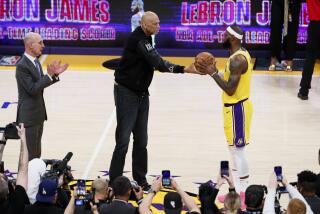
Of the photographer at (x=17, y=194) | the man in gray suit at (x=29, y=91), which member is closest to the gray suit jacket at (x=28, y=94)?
the man in gray suit at (x=29, y=91)

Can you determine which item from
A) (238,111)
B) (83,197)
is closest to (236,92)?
(238,111)

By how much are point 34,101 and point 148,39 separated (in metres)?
1.44

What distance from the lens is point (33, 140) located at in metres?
9.86

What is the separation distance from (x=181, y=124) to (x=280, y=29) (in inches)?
152

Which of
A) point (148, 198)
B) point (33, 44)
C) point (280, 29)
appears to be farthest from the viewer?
point (280, 29)

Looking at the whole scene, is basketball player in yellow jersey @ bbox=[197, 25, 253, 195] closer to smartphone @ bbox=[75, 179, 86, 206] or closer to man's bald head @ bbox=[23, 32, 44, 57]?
man's bald head @ bbox=[23, 32, 44, 57]

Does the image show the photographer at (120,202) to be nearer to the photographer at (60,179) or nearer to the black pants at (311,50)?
the photographer at (60,179)

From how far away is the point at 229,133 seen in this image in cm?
947

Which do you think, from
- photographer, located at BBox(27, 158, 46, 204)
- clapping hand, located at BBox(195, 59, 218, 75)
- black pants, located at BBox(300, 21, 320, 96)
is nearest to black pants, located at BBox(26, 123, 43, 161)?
photographer, located at BBox(27, 158, 46, 204)

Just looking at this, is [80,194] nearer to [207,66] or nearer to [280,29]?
[207,66]

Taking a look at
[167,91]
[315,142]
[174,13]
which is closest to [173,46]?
[174,13]

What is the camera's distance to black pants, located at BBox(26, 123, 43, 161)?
9827 millimetres

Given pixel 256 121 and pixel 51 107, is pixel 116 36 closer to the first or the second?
pixel 51 107

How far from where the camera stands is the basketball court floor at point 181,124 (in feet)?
35.9
